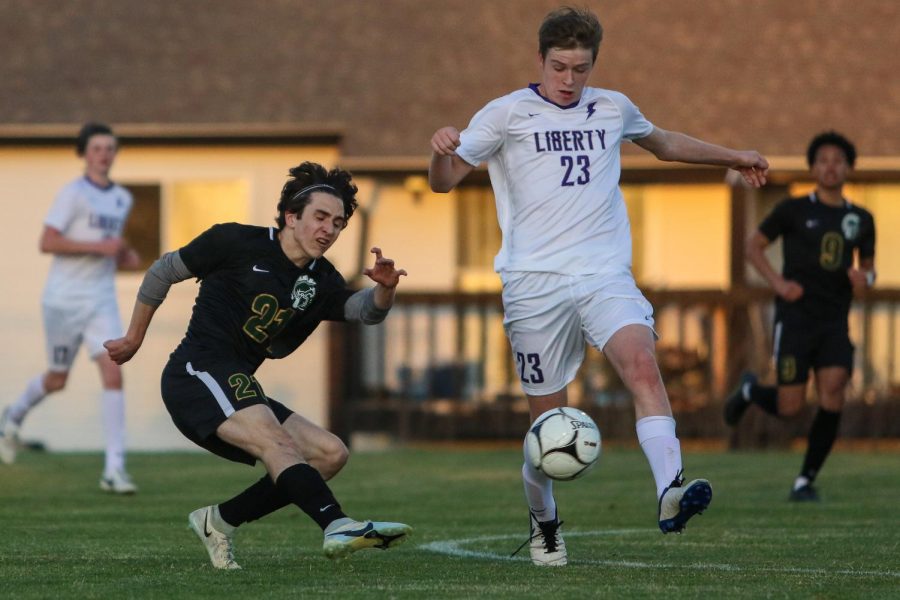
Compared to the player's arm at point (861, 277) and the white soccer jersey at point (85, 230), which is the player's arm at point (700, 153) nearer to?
the player's arm at point (861, 277)

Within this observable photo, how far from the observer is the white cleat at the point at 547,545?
7.75 m

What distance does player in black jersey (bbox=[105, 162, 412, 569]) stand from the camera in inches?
292

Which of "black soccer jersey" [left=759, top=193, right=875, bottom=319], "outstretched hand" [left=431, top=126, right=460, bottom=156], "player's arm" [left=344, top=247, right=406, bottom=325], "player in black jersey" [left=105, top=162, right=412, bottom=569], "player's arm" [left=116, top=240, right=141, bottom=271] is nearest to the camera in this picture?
"outstretched hand" [left=431, top=126, right=460, bottom=156]

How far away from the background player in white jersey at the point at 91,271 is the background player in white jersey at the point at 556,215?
216 inches

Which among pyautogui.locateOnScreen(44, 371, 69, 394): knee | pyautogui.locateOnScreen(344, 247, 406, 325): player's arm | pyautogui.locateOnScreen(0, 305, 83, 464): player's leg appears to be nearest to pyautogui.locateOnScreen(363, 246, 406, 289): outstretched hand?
pyautogui.locateOnScreen(344, 247, 406, 325): player's arm

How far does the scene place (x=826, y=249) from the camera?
12.1 metres

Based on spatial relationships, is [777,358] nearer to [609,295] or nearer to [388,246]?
[609,295]

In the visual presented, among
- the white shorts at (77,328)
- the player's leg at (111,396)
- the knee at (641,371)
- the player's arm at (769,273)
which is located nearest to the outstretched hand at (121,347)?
the knee at (641,371)

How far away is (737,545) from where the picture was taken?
28.7ft

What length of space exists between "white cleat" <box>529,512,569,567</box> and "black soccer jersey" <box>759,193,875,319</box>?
475 cm

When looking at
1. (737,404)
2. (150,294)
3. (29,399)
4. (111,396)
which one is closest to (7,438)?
(29,399)

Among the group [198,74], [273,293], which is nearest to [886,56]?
[198,74]

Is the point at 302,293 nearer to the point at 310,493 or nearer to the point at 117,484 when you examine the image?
the point at 310,493

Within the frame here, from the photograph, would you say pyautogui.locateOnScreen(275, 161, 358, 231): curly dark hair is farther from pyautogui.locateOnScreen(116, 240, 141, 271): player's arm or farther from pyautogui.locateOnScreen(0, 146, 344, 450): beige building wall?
pyautogui.locateOnScreen(0, 146, 344, 450): beige building wall
